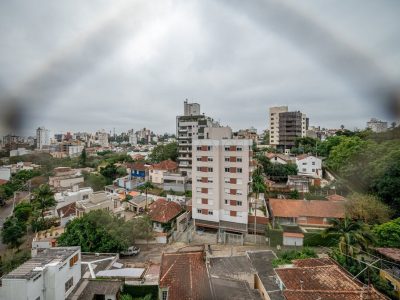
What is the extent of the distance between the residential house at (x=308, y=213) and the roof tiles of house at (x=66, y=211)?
1484 centimetres

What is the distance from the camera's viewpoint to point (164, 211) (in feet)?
54.9

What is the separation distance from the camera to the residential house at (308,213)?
15.2 meters

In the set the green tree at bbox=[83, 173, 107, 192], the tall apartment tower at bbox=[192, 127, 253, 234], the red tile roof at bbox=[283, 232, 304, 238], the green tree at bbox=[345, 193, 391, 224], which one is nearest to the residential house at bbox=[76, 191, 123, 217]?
the tall apartment tower at bbox=[192, 127, 253, 234]

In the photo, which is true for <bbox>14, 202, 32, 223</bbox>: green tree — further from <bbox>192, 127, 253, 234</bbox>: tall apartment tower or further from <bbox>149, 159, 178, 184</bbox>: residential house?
<bbox>192, 127, 253, 234</bbox>: tall apartment tower

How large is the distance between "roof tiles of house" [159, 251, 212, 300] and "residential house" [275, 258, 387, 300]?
255 centimetres

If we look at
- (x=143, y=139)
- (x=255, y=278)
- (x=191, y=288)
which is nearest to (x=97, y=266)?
(x=191, y=288)

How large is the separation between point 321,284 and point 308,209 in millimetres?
9504

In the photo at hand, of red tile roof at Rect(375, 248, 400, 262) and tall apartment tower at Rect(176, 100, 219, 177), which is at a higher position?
tall apartment tower at Rect(176, 100, 219, 177)

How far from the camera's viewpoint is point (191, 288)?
758 centimetres

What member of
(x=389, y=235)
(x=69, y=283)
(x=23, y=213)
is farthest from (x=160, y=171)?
(x=389, y=235)

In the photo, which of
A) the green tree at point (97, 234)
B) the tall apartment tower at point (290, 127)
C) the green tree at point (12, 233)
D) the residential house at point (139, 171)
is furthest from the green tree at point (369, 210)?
the tall apartment tower at point (290, 127)

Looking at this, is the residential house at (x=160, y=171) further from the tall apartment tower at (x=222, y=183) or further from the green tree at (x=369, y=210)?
the green tree at (x=369, y=210)

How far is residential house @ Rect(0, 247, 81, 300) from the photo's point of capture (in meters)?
6.50

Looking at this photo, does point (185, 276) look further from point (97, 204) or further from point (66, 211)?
point (66, 211)
